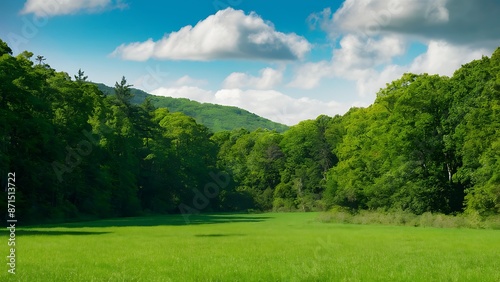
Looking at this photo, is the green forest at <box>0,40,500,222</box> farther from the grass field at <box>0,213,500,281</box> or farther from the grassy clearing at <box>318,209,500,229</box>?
the grass field at <box>0,213,500,281</box>

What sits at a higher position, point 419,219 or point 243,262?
point 243,262

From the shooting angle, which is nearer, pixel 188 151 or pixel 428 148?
pixel 428 148

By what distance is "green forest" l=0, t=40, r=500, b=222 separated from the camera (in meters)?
54.0

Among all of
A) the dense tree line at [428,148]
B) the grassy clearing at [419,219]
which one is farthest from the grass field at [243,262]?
the dense tree line at [428,148]

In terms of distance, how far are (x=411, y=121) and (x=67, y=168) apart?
137 ft

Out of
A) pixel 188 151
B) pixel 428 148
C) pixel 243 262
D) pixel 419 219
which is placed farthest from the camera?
pixel 188 151

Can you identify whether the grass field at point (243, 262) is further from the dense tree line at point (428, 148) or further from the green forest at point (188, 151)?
the dense tree line at point (428, 148)

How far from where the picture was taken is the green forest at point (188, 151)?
54.0 m

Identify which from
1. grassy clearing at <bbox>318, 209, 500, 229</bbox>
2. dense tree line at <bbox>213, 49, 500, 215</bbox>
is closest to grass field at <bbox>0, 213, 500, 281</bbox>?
grassy clearing at <bbox>318, 209, 500, 229</bbox>

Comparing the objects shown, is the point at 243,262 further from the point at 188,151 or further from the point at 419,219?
the point at 188,151

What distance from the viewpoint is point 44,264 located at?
2011cm

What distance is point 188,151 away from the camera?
113375 millimetres

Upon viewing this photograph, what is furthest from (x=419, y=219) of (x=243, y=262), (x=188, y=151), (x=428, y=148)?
(x=188, y=151)

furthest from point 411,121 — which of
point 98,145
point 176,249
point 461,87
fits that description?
point 176,249
